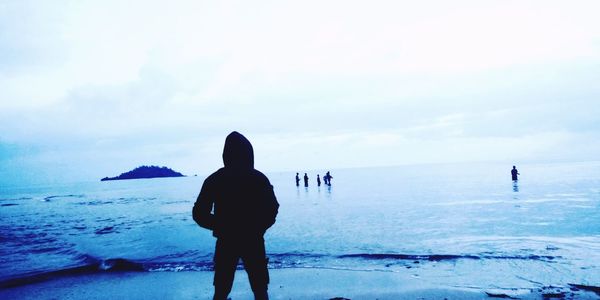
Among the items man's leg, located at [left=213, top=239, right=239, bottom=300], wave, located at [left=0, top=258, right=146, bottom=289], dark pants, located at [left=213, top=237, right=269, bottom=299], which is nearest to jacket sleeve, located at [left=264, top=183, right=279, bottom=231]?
dark pants, located at [left=213, top=237, right=269, bottom=299]

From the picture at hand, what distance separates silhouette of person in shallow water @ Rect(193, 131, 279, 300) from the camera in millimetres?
3680

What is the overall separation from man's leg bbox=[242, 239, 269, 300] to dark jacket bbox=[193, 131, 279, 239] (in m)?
0.12

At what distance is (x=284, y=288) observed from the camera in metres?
6.93

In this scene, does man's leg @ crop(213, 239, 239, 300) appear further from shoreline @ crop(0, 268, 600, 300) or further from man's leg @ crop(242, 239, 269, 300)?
shoreline @ crop(0, 268, 600, 300)

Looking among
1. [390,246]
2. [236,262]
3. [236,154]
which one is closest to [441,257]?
[390,246]

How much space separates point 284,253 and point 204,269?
2.67m

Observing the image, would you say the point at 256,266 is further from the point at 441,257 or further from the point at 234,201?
the point at 441,257

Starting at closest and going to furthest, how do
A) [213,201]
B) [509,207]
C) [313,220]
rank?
[213,201] < [313,220] < [509,207]

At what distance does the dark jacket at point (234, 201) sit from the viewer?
12.2 ft

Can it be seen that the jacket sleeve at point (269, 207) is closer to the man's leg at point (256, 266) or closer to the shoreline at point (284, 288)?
the man's leg at point (256, 266)

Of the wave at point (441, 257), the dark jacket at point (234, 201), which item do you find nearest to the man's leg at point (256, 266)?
the dark jacket at point (234, 201)

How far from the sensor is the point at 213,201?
12.5 feet

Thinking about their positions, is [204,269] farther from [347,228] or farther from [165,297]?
[347,228]

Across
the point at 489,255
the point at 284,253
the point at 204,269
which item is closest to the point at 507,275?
the point at 489,255
